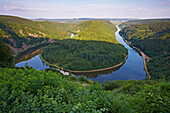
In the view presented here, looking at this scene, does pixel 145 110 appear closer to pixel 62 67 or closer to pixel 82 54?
pixel 62 67

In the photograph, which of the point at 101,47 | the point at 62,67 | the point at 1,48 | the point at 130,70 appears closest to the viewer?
the point at 1,48

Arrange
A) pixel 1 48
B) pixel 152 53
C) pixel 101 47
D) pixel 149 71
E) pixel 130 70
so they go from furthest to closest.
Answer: pixel 101 47 < pixel 152 53 < pixel 130 70 < pixel 149 71 < pixel 1 48

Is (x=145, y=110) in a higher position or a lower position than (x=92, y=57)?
higher

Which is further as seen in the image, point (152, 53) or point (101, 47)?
point (101, 47)

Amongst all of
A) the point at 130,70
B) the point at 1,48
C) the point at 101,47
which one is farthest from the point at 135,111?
the point at 101,47

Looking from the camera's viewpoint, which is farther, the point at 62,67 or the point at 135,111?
the point at 62,67

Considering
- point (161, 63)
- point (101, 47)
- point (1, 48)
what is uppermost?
point (1, 48)

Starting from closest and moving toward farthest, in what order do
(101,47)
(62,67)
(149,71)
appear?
(149,71) → (62,67) → (101,47)

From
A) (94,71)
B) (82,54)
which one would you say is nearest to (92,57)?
(82,54)

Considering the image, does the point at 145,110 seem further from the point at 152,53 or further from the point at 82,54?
the point at 152,53
